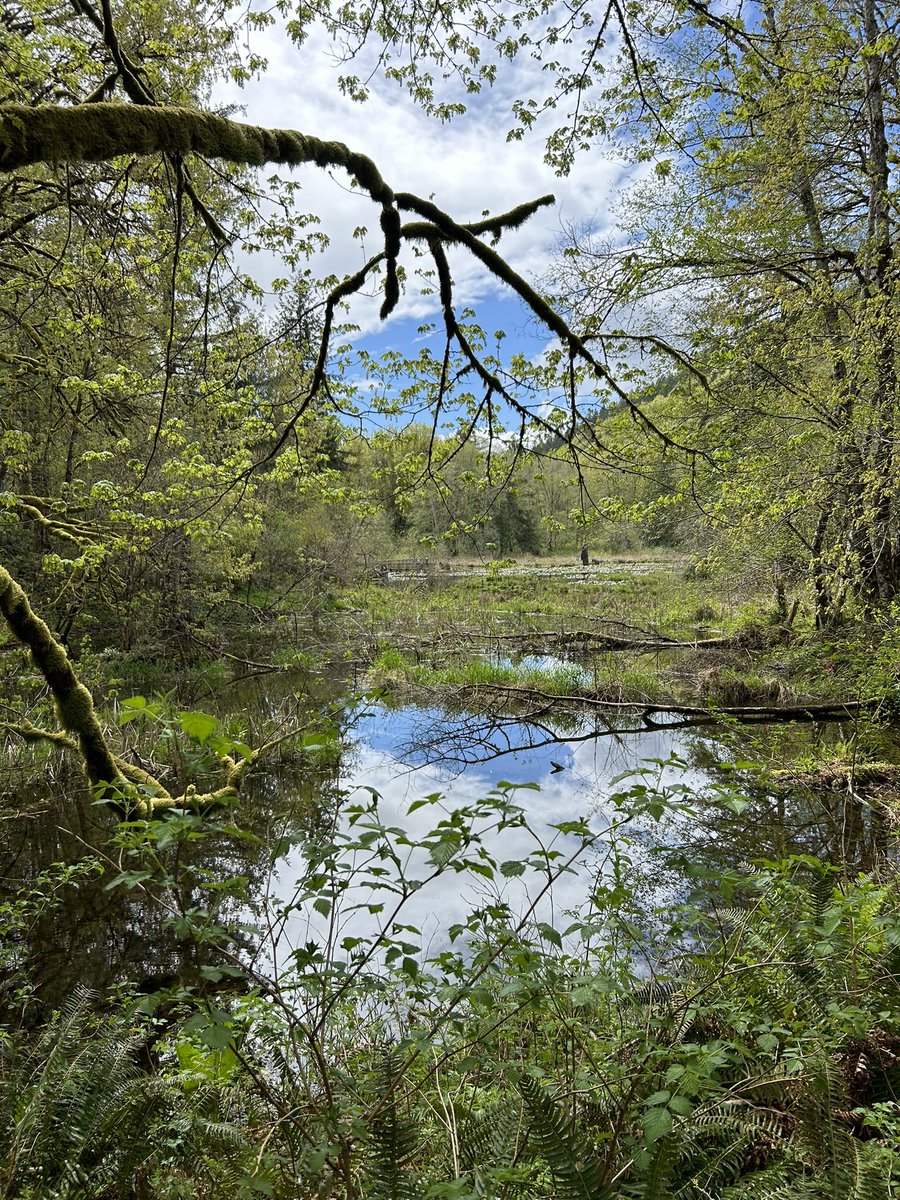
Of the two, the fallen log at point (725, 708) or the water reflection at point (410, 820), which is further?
the fallen log at point (725, 708)

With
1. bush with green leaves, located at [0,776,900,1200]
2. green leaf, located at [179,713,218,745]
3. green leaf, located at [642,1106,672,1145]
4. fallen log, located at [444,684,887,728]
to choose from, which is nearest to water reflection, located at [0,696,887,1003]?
fallen log, located at [444,684,887,728]

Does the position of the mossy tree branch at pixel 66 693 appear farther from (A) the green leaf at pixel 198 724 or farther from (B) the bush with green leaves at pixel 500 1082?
(A) the green leaf at pixel 198 724

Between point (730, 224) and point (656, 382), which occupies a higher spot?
point (730, 224)

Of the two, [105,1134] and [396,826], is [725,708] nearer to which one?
[396,826]

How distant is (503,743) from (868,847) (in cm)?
502

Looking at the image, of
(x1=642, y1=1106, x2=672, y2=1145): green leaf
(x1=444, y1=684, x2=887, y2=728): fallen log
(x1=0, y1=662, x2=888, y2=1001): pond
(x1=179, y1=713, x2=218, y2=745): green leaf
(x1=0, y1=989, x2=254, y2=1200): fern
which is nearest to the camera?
(x1=179, y1=713, x2=218, y2=745): green leaf

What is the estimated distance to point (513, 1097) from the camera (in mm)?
2113

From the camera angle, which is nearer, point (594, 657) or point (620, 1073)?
point (620, 1073)

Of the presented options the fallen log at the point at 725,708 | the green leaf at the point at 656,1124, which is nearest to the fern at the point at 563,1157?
the green leaf at the point at 656,1124

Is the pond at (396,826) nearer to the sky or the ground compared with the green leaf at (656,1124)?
nearer to the ground

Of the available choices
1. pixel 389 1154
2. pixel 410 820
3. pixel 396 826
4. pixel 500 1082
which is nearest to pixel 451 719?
pixel 410 820

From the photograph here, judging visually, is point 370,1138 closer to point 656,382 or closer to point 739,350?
point 656,382

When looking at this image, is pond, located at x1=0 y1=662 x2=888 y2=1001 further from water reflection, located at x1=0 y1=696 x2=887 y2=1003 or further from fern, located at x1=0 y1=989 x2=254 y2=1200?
fern, located at x1=0 y1=989 x2=254 y2=1200

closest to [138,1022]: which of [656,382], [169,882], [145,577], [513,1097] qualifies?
[513,1097]
